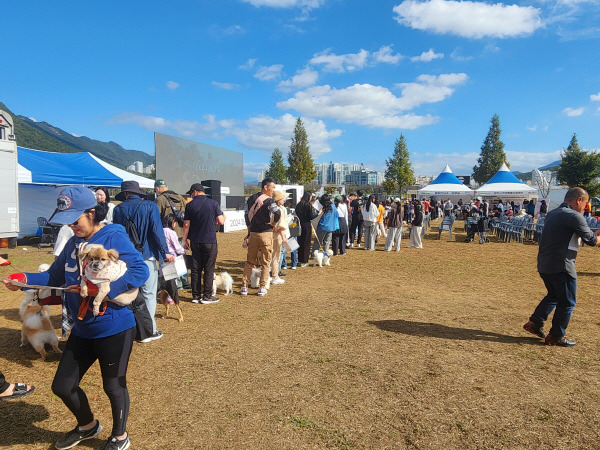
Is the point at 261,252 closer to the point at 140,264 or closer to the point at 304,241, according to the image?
the point at 304,241

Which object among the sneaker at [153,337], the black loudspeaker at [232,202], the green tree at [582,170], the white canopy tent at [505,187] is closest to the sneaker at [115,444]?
the sneaker at [153,337]

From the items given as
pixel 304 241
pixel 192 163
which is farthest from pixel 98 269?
pixel 192 163

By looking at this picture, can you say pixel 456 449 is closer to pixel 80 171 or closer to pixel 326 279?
pixel 326 279

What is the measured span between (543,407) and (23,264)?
1049 cm

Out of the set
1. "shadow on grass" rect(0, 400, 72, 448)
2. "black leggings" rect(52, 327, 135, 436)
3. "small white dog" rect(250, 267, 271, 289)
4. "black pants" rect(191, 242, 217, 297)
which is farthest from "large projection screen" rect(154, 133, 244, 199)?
"black leggings" rect(52, 327, 135, 436)

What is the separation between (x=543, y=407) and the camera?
3.00 m

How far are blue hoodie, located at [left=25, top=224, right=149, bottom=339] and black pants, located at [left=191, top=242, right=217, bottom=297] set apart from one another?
10.9 feet

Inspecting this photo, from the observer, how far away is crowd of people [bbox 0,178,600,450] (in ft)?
6.92

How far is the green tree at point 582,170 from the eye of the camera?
32.8 meters

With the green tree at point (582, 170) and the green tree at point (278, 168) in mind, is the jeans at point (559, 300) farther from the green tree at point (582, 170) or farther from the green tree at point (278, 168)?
the green tree at point (278, 168)

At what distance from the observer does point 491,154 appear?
64812 millimetres

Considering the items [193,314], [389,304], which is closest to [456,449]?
[389,304]

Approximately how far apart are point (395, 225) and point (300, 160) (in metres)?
47.0

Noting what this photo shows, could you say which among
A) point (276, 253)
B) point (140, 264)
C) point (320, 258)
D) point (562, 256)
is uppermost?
point (140, 264)
